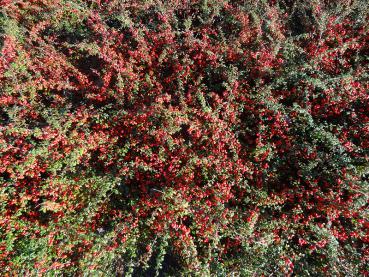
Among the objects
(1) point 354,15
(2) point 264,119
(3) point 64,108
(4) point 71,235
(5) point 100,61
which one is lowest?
(4) point 71,235

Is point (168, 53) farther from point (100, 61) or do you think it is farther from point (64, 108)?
point (64, 108)

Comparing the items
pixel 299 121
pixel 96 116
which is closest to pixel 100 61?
pixel 96 116

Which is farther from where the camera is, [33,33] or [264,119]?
[33,33]

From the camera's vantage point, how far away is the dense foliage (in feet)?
12.0

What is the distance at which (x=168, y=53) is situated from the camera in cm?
491

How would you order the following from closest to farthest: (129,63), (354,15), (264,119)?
(264,119)
(129,63)
(354,15)

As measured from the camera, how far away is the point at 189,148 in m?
4.15

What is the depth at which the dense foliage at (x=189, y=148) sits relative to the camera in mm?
3664

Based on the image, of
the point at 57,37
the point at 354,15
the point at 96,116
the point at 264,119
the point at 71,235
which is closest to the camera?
the point at 71,235

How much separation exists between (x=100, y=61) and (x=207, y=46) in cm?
204

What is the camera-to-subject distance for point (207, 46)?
4754 mm

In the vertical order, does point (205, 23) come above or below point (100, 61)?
above

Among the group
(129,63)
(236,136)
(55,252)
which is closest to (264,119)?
(236,136)

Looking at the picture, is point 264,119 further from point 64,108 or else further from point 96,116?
point 64,108
